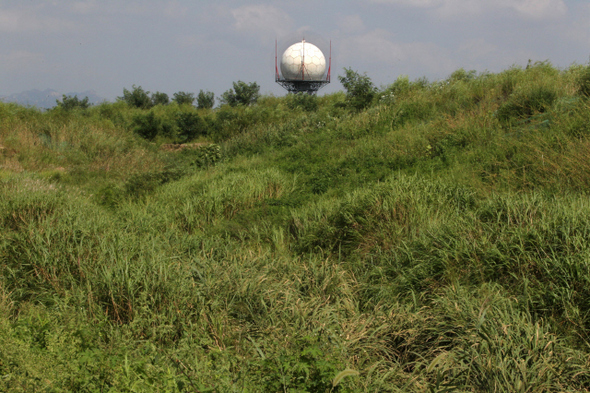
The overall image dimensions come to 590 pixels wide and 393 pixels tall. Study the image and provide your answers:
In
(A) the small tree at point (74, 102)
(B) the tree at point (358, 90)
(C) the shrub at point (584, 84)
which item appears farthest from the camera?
(A) the small tree at point (74, 102)

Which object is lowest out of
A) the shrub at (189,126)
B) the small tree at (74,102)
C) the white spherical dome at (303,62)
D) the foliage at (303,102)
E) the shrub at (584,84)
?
the shrub at (189,126)

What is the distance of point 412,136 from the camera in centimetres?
816

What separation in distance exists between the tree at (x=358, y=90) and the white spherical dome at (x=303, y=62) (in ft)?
63.6

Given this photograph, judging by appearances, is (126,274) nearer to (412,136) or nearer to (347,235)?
(347,235)

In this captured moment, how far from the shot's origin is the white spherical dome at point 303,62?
106ft

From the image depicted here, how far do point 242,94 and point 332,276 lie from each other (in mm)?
21767

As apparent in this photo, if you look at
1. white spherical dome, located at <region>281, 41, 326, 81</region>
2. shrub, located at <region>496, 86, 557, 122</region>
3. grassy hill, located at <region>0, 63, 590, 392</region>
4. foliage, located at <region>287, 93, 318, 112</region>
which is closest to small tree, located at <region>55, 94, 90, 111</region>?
foliage, located at <region>287, 93, 318, 112</region>

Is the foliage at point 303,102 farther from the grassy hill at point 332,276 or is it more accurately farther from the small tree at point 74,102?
the grassy hill at point 332,276

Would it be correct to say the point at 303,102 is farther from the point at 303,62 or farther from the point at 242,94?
the point at 303,62

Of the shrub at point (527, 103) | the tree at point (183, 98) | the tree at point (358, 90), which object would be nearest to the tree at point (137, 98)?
the tree at point (183, 98)

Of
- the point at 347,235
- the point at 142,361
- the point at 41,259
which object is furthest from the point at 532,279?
the point at 41,259

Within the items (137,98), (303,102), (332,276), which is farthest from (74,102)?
(332,276)

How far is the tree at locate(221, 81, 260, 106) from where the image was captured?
24.2m

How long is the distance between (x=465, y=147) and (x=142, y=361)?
252 inches
